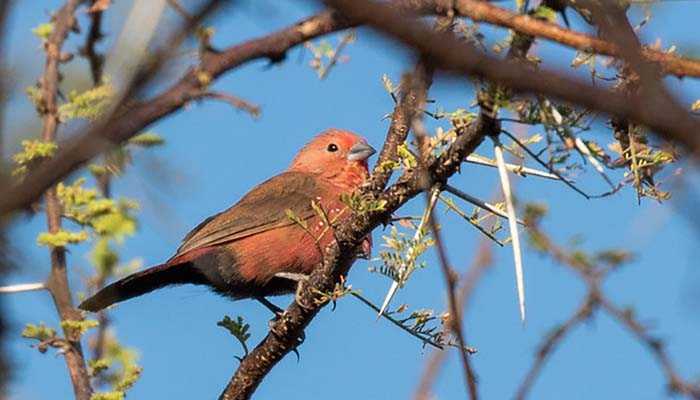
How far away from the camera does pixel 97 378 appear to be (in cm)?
441

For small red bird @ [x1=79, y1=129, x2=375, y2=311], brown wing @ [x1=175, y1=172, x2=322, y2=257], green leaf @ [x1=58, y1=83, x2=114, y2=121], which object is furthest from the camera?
brown wing @ [x1=175, y1=172, x2=322, y2=257]

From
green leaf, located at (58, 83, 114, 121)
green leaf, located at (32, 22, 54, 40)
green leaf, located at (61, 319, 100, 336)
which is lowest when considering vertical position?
green leaf, located at (61, 319, 100, 336)

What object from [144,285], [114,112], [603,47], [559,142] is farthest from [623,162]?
[144,285]

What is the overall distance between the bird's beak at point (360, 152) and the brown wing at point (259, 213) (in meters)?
0.35

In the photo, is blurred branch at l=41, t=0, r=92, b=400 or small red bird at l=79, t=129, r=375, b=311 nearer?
blurred branch at l=41, t=0, r=92, b=400

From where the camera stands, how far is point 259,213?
711cm

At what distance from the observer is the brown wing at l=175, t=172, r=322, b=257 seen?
6.88m

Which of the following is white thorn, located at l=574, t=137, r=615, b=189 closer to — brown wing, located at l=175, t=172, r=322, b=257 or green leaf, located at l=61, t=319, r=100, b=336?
green leaf, located at l=61, t=319, r=100, b=336

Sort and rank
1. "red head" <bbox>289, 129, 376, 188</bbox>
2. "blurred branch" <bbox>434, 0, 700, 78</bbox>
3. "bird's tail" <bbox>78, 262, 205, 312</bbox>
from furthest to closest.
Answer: "red head" <bbox>289, 129, 376, 188</bbox>
"bird's tail" <bbox>78, 262, 205, 312</bbox>
"blurred branch" <bbox>434, 0, 700, 78</bbox>

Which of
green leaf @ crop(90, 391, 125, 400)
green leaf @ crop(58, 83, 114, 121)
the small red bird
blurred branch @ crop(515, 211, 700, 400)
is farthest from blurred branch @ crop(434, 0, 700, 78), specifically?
the small red bird

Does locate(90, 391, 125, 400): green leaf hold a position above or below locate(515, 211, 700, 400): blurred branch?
above

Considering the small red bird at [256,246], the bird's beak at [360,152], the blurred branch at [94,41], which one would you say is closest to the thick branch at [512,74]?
the blurred branch at [94,41]

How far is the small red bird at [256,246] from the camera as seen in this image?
6578 mm

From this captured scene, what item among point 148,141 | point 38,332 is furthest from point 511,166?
point 38,332
